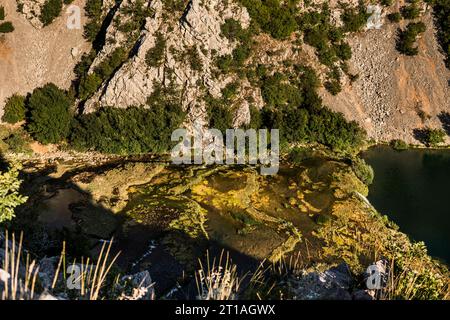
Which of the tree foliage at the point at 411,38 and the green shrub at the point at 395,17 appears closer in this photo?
the tree foliage at the point at 411,38

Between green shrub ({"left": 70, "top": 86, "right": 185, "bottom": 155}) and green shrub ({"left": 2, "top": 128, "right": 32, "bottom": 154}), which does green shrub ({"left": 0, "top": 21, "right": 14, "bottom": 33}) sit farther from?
green shrub ({"left": 70, "top": 86, "right": 185, "bottom": 155})

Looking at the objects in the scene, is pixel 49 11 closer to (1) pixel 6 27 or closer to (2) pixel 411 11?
(1) pixel 6 27

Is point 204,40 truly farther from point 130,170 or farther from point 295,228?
point 295,228

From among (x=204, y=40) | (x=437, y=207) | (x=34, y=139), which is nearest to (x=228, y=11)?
(x=204, y=40)

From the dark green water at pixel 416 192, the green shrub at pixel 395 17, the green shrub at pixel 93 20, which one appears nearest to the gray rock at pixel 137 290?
the dark green water at pixel 416 192

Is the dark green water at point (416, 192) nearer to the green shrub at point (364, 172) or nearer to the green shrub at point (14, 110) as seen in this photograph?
the green shrub at point (364, 172)

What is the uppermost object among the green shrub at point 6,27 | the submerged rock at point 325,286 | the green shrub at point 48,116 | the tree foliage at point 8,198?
the green shrub at point 6,27

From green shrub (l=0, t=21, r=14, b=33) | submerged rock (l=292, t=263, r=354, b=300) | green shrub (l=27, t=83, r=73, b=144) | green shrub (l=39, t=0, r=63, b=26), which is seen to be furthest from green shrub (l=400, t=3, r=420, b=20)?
green shrub (l=0, t=21, r=14, b=33)

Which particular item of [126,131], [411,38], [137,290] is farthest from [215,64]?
[137,290]
